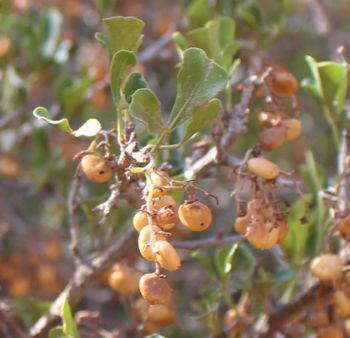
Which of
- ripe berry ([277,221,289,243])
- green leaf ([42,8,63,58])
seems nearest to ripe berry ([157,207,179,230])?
ripe berry ([277,221,289,243])

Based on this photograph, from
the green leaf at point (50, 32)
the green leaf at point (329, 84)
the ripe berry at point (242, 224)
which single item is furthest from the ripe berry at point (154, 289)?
the green leaf at point (50, 32)

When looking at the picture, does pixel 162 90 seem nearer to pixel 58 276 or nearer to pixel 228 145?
pixel 58 276

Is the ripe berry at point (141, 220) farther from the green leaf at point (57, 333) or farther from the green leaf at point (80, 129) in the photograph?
the green leaf at point (57, 333)

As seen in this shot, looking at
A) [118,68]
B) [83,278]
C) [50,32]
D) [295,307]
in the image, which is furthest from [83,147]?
[118,68]

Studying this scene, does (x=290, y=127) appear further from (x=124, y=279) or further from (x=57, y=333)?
(x=57, y=333)

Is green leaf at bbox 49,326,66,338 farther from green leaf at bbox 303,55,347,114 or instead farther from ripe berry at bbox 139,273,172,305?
green leaf at bbox 303,55,347,114

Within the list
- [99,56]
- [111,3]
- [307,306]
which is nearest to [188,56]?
[307,306]
